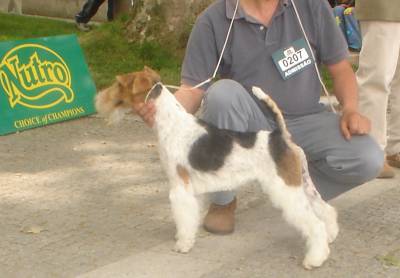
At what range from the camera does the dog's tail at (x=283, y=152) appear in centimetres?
390

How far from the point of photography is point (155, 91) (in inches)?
155

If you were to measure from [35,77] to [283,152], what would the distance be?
3.88 metres

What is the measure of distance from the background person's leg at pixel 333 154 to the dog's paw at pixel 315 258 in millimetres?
525

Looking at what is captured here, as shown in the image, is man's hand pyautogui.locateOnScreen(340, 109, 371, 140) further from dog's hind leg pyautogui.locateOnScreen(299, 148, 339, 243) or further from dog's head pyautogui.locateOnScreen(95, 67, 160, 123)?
dog's head pyautogui.locateOnScreen(95, 67, 160, 123)

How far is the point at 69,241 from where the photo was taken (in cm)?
438

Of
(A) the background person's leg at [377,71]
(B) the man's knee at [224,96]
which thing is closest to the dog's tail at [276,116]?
(B) the man's knee at [224,96]

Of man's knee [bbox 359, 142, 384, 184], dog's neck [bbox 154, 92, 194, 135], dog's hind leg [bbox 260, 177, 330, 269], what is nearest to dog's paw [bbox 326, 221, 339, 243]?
dog's hind leg [bbox 260, 177, 330, 269]

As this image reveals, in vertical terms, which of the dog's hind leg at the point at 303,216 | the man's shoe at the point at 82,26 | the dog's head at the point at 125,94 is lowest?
the man's shoe at the point at 82,26

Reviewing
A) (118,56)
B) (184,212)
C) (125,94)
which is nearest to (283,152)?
(184,212)

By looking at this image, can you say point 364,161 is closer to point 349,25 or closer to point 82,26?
point 349,25

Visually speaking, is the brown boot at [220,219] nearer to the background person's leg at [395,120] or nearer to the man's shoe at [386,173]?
the man's shoe at [386,173]

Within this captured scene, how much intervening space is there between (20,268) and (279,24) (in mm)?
1992

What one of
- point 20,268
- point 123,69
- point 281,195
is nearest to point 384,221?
point 281,195

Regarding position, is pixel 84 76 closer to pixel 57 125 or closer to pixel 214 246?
pixel 57 125
